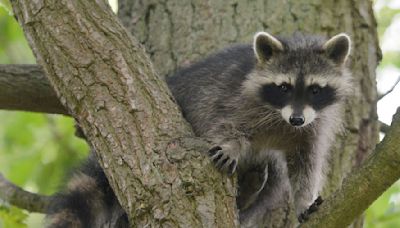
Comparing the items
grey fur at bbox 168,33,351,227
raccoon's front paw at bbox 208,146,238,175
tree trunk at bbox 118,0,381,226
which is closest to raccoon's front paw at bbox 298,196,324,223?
grey fur at bbox 168,33,351,227

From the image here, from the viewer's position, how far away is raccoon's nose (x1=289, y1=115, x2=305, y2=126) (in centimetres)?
380

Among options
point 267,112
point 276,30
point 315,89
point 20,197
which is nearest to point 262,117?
point 267,112

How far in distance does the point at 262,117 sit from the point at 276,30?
2.35 feet

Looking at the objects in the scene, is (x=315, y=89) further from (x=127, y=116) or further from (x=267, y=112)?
(x=127, y=116)

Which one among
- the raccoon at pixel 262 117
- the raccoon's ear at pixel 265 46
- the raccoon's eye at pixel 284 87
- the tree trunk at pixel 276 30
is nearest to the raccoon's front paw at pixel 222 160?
→ the raccoon at pixel 262 117

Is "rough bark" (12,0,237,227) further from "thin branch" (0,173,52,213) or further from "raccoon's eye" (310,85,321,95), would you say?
"thin branch" (0,173,52,213)

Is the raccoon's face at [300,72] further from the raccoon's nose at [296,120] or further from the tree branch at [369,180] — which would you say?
the tree branch at [369,180]

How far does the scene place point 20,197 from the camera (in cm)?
450

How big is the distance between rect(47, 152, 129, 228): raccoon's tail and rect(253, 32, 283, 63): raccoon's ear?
1018mm

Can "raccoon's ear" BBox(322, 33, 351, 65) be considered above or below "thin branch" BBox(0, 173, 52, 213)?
above

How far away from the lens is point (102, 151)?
332cm

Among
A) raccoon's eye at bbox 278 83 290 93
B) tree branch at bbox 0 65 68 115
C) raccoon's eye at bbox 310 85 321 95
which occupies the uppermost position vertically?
raccoon's eye at bbox 278 83 290 93

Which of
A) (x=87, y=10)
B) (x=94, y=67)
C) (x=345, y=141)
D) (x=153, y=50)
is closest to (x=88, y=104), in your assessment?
(x=94, y=67)

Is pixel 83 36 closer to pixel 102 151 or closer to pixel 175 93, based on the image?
pixel 102 151
